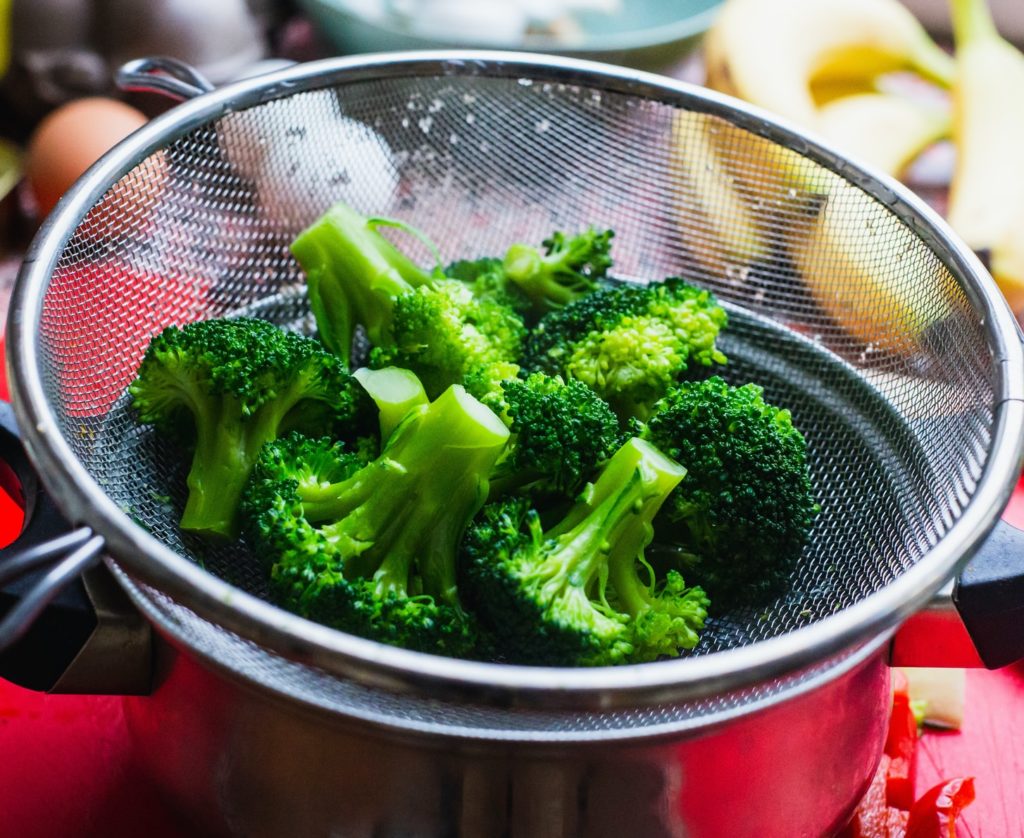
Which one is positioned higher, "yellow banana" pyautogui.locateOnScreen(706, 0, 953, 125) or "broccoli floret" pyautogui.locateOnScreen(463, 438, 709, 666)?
"yellow banana" pyautogui.locateOnScreen(706, 0, 953, 125)

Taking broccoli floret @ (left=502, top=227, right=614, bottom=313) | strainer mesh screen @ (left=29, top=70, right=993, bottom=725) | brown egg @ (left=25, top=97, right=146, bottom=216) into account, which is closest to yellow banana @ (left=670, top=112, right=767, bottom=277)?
strainer mesh screen @ (left=29, top=70, right=993, bottom=725)

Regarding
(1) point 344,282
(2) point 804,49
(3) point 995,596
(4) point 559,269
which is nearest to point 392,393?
(1) point 344,282

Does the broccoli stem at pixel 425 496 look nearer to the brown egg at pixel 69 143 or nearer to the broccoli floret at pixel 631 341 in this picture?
the broccoli floret at pixel 631 341

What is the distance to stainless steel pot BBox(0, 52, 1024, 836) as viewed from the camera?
720 millimetres

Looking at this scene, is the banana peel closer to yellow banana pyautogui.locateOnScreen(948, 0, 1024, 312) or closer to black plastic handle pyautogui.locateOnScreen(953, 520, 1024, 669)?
black plastic handle pyautogui.locateOnScreen(953, 520, 1024, 669)

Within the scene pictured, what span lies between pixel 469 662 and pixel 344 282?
583 millimetres

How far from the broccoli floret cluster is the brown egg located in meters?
0.94

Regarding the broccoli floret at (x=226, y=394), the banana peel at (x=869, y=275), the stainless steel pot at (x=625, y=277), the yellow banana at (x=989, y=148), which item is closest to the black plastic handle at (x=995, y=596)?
the stainless steel pot at (x=625, y=277)

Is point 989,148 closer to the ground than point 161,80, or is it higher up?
closer to the ground

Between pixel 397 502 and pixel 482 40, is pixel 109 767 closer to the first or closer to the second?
pixel 397 502

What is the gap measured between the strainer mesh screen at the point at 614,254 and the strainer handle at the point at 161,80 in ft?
0.20

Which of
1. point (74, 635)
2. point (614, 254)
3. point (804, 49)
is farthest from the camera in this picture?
point (804, 49)

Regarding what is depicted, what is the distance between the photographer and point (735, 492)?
94 cm

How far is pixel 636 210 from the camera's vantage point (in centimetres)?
142
